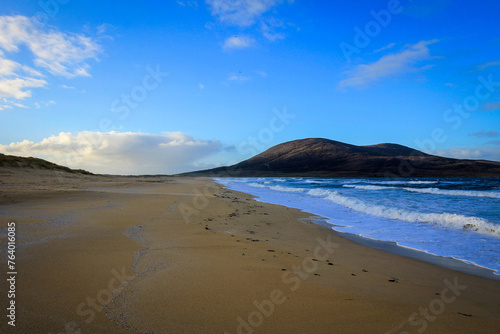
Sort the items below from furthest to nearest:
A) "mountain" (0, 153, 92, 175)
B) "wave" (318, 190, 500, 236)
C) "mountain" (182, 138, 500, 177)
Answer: "mountain" (182, 138, 500, 177), "mountain" (0, 153, 92, 175), "wave" (318, 190, 500, 236)

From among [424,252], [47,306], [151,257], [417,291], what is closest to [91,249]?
[151,257]

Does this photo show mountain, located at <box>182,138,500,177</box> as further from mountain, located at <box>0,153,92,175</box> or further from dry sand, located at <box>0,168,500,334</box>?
dry sand, located at <box>0,168,500,334</box>

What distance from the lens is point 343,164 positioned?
273 ft

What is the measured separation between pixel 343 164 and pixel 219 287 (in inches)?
3378

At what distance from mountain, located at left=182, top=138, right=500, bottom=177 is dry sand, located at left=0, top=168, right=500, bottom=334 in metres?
72.0

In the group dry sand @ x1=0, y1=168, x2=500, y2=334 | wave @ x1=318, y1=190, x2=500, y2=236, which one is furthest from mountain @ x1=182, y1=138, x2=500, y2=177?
dry sand @ x1=0, y1=168, x2=500, y2=334

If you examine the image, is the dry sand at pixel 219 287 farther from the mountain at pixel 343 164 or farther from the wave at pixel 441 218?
the mountain at pixel 343 164

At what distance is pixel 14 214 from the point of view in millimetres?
6348

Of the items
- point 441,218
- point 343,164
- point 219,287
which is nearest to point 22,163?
point 219,287

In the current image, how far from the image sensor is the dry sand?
2326 mm

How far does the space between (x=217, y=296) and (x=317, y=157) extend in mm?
92018

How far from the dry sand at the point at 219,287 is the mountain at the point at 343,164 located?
7196 centimetres

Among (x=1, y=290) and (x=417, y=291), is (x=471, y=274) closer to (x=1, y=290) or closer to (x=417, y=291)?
(x=417, y=291)

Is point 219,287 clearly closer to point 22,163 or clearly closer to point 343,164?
point 22,163
